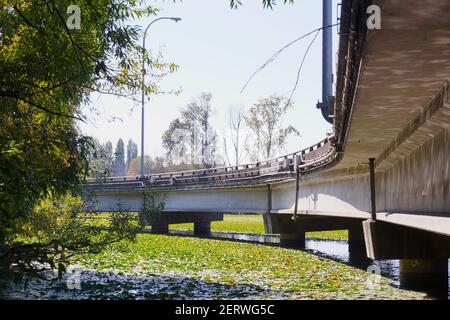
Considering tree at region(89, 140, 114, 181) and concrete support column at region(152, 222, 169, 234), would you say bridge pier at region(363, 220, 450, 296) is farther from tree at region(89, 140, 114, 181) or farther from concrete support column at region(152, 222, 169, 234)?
concrete support column at region(152, 222, 169, 234)

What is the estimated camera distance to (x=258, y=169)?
35031mm

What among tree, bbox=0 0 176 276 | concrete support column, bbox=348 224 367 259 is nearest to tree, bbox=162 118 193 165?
concrete support column, bbox=348 224 367 259

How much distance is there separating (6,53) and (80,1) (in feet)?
6.13

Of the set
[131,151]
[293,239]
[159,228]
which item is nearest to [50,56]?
[293,239]

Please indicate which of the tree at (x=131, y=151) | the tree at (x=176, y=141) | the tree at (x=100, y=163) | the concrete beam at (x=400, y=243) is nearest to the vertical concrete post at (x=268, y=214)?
the tree at (x=100, y=163)

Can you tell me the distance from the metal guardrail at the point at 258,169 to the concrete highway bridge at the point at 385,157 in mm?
107

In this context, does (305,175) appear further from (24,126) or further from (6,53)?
(6,53)

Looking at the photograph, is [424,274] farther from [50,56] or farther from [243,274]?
[50,56]

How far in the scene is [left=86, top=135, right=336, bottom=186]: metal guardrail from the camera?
22.6 meters

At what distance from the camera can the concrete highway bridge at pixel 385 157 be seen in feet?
20.0

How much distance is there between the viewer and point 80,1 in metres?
10.3
